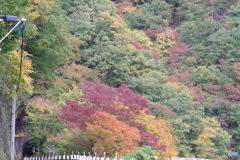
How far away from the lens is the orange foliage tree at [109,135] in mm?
17781

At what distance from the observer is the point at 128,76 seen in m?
31.8

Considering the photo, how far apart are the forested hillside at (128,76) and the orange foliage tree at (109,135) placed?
47 mm

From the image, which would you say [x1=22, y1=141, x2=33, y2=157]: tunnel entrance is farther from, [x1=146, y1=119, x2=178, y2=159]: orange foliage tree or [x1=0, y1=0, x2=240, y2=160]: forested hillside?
[x1=146, y1=119, x2=178, y2=159]: orange foliage tree

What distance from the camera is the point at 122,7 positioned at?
4509 centimetres

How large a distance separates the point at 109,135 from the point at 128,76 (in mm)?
14256

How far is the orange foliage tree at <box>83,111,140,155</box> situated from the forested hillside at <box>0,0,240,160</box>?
47 millimetres

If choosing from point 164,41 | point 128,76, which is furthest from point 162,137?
point 164,41

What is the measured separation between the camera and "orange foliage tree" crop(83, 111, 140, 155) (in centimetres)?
1778

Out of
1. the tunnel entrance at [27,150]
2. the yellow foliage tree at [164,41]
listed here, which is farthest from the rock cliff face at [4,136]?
the yellow foliage tree at [164,41]

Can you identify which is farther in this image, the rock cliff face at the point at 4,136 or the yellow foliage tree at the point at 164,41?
the yellow foliage tree at the point at 164,41

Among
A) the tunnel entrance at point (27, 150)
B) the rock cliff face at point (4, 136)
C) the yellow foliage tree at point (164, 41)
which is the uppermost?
the rock cliff face at point (4, 136)

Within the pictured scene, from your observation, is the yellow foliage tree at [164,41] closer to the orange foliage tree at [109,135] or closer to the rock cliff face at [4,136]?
the orange foliage tree at [109,135]

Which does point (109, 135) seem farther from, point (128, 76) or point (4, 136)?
point (128, 76)

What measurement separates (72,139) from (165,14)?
93.2 ft
